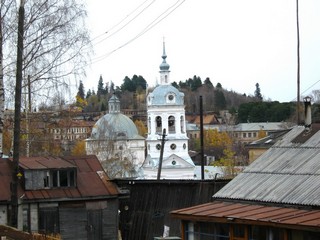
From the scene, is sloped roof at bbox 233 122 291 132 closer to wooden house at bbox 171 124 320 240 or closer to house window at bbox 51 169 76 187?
house window at bbox 51 169 76 187

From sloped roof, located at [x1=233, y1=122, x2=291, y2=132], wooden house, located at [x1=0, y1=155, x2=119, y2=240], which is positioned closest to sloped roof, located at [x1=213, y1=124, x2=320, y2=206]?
wooden house, located at [x1=0, y1=155, x2=119, y2=240]

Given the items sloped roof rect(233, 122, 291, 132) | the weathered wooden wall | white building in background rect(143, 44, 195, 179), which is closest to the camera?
the weathered wooden wall

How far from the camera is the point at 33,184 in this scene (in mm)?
30719

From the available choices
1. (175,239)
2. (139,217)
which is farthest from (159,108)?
(175,239)

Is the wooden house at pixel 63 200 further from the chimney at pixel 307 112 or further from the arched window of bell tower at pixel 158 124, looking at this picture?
the arched window of bell tower at pixel 158 124

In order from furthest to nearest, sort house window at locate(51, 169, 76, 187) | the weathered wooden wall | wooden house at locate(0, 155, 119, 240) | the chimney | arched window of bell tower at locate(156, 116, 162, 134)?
arched window of bell tower at locate(156, 116, 162, 134)
house window at locate(51, 169, 76, 187)
the weathered wooden wall
wooden house at locate(0, 155, 119, 240)
the chimney

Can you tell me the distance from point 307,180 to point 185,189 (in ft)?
37.4

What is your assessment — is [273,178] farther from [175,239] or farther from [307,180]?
[175,239]

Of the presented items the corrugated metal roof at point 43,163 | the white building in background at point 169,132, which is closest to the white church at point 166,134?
the white building in background at point 169,132

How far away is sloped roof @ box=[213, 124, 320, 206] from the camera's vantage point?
62.3ft

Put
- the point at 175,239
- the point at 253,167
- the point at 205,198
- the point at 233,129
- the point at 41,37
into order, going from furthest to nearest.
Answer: the point at 233,129 < the point at 205,198 < the point at 41,37 < the point at 175,239 < the point at 253,167

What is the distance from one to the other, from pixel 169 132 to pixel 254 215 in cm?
8246

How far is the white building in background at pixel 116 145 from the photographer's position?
7150 cm

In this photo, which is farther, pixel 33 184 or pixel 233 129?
pixel 233 129
